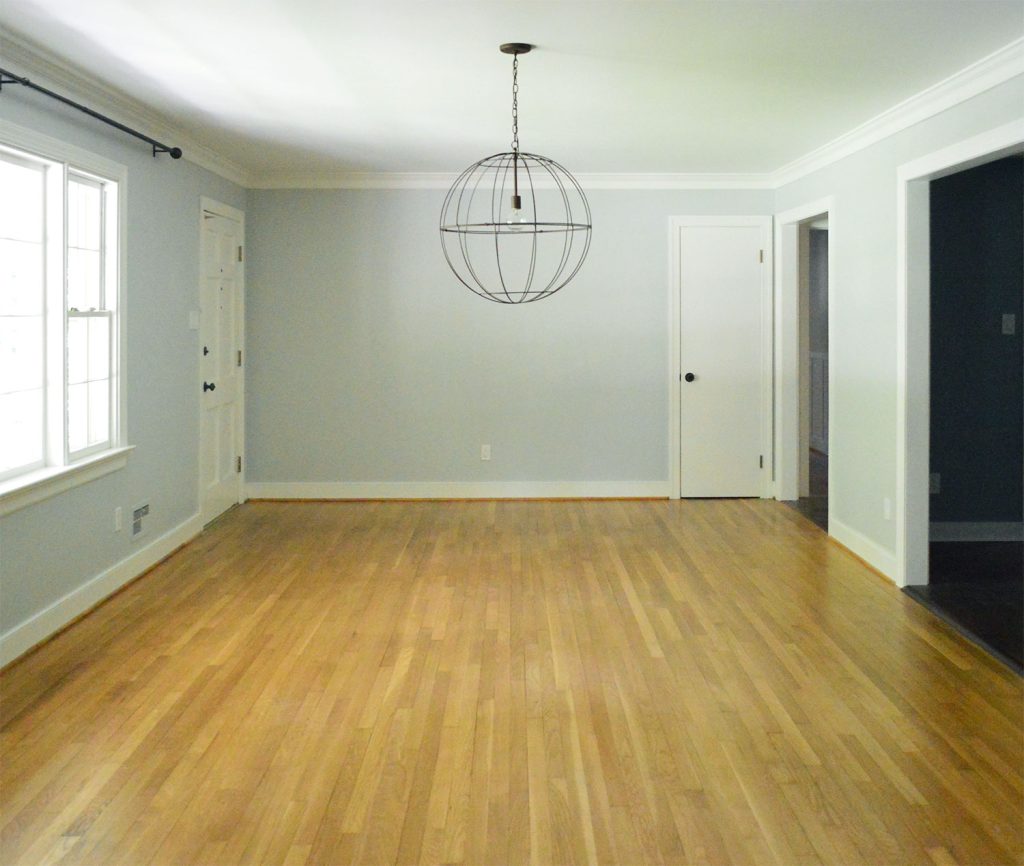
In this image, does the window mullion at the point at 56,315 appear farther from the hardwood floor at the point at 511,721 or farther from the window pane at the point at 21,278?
the hardwood floor at the point at 511,721

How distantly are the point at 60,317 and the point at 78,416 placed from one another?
0.55 meters

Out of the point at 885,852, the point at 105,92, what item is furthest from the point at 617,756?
the point at 105,92

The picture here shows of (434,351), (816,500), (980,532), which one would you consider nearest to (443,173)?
(434,351)

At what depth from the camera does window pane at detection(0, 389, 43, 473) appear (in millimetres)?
4008

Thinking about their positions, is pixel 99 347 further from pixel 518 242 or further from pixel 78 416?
pixel 518 242

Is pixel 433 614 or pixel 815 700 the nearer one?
pixel 815 700

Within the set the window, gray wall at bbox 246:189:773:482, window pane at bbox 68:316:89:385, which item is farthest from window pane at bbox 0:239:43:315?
gray wall at bbox 246:189:773:482

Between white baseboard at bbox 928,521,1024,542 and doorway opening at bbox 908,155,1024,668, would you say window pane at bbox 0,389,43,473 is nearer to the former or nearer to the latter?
doorway opening at bbox 908,155,1024,668

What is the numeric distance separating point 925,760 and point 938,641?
1.26m

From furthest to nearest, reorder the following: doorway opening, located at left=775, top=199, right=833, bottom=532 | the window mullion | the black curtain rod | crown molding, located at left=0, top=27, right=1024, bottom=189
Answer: doorway opening, located at left=775, top=199, right=833, bottom=532 < the window mullion < crown molding, located at left=0, top=27, right=1024, bottom=189 < the black curtain rod

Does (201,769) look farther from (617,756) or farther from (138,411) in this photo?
(138,411)

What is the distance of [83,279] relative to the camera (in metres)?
4.65

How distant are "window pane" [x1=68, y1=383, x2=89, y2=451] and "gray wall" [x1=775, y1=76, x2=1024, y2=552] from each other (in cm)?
396

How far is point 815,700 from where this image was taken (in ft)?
11.4
